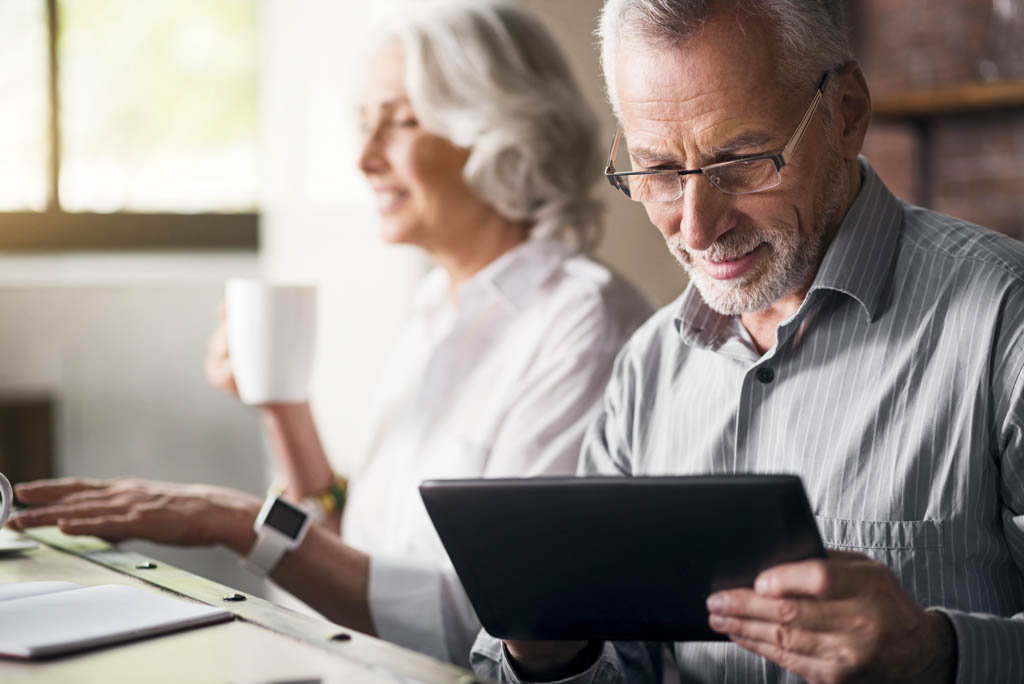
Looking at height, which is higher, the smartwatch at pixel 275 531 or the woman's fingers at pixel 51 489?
the woman's fingers at pixel 51 489

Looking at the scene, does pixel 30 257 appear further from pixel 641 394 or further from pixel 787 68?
pixel 787 68

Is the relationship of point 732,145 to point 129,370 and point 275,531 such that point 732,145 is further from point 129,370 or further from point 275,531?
point 129,370

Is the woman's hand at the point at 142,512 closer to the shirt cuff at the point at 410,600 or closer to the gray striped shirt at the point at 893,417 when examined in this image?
the shirt cuff at the point at 410,600

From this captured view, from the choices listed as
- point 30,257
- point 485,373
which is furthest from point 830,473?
point 30,257

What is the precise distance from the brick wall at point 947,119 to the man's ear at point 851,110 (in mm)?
1955

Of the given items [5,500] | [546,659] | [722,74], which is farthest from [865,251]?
[5,500]

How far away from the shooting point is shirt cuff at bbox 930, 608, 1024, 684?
960 millimetres

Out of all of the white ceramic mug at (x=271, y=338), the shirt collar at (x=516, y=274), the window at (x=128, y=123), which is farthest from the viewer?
the window at (x=128, y=123)

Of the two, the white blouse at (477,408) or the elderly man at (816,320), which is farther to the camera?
the white blouse at (477,408)

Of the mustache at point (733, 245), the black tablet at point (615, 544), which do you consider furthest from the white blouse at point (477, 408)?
the black tablet at point (615, 544)

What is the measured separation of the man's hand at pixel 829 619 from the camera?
88 centimetres

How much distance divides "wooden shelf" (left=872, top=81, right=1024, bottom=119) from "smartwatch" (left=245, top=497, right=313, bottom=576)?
6.59 ft

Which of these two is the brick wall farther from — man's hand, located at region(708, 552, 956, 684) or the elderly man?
man's hand, located at region(708, 552, 956, 684)

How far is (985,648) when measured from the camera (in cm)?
97
